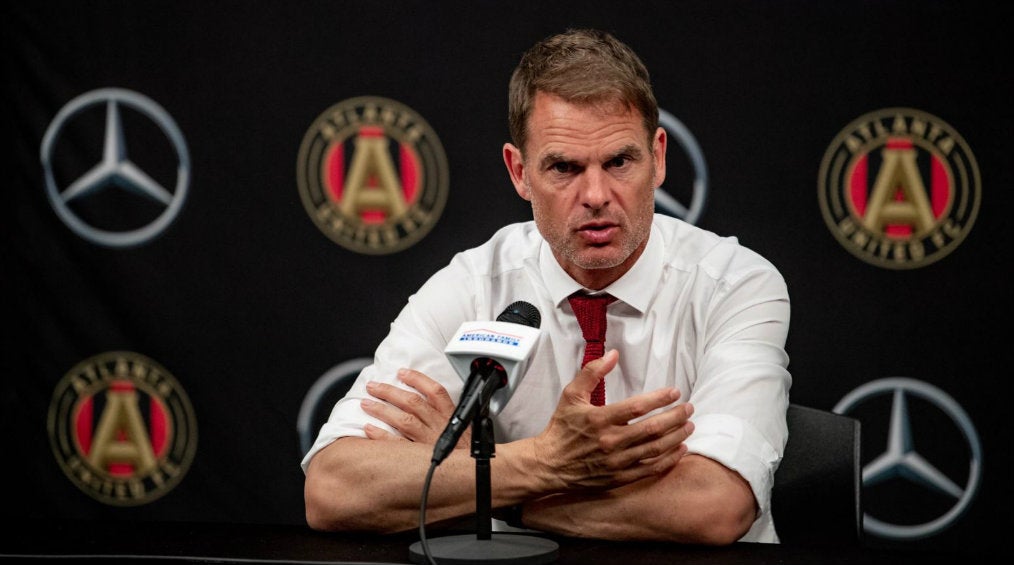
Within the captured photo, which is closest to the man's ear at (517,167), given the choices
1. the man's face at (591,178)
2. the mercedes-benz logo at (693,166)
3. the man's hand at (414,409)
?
the man's face at (591,178)

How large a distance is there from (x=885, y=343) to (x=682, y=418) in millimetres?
1384

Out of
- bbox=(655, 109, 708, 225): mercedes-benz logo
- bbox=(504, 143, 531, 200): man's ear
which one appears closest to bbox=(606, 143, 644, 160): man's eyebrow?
bbox=(504, 143, 531, 200): man's ear

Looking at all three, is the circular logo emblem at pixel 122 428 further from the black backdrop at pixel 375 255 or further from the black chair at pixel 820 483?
the black chair at pixel 820 483

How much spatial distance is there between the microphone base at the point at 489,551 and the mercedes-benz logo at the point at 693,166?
5.11ft

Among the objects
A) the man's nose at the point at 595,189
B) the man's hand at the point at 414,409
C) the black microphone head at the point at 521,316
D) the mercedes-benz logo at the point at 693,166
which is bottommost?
the man's hand at the point at 414,409

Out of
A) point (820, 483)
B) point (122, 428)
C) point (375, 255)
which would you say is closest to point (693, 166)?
point (375, 255)

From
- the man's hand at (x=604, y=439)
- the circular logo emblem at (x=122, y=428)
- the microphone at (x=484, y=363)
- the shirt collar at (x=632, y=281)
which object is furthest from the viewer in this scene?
the circular logo emblem at (x=122, y=428)

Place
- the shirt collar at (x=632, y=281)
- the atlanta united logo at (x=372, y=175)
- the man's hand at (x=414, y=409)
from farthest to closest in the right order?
the atlanta united logo at (x=372, y=175), the shirt collar at (x=632, y=281), the man's hand at (x=414, y=409)

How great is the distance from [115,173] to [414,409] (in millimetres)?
1635

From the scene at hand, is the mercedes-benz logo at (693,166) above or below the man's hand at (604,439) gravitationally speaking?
above

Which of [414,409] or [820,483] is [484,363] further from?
[820,483]

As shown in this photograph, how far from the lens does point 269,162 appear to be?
3.07 meters

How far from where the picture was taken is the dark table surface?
59.4 inches

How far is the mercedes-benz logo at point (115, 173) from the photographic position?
10.2ft
